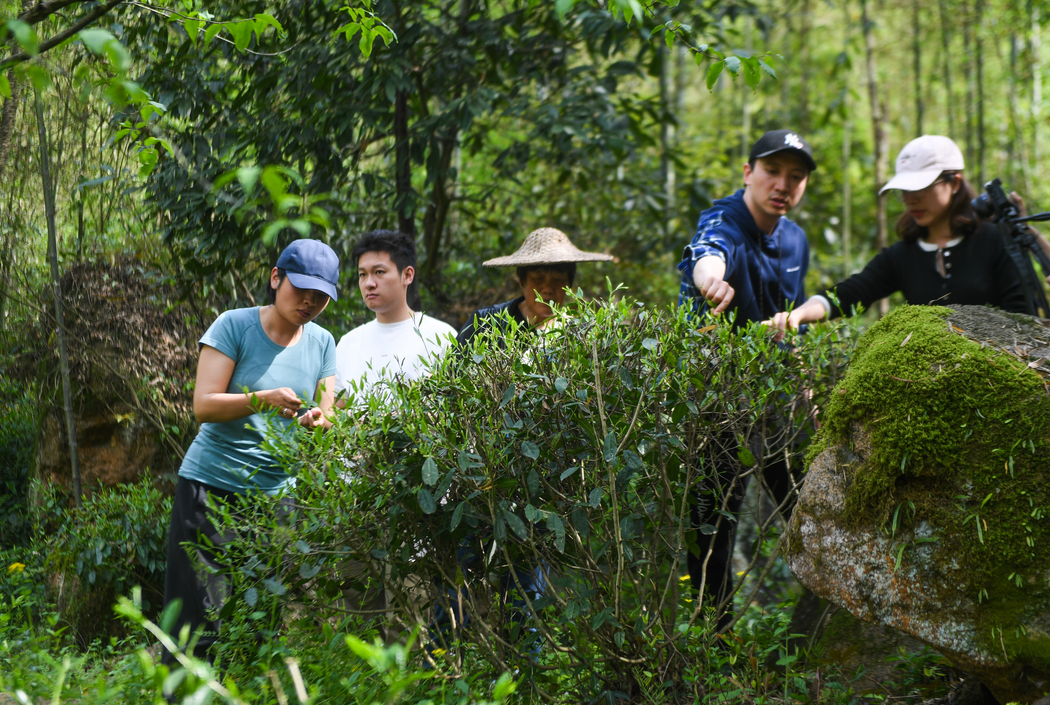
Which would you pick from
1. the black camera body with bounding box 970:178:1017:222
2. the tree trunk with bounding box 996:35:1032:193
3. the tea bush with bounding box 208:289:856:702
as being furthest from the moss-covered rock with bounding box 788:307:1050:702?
the tree trunk with bounding box 996:35:1032:193

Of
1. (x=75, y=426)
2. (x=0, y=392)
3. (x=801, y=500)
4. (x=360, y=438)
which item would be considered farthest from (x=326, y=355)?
(x=0, y=392)

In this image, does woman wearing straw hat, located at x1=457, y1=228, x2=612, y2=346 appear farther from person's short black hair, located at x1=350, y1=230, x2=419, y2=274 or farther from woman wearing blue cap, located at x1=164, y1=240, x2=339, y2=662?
woman wearing blue cap, located at x1=164, y1=240, x2=339, y2=662

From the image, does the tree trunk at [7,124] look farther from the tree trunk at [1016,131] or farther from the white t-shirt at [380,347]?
the tree trunk at [1016,131]

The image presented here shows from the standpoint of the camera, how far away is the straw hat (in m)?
3.50

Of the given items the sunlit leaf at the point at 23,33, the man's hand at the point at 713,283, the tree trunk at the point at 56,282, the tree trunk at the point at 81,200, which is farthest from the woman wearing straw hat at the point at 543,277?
the tree trunk at the point at 81,200

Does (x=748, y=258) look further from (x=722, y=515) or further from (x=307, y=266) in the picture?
(x=307, y=266)

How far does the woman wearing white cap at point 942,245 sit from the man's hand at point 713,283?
26 cm

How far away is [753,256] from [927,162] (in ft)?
2.64

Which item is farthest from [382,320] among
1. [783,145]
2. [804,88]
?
[804,88]

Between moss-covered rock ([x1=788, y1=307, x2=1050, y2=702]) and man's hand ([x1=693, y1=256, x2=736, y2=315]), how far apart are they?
57cm

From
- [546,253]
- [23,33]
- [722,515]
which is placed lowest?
[722,515]

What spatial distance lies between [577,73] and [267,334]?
3.52m

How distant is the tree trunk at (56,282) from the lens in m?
5.41

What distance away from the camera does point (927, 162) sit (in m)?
3.18
